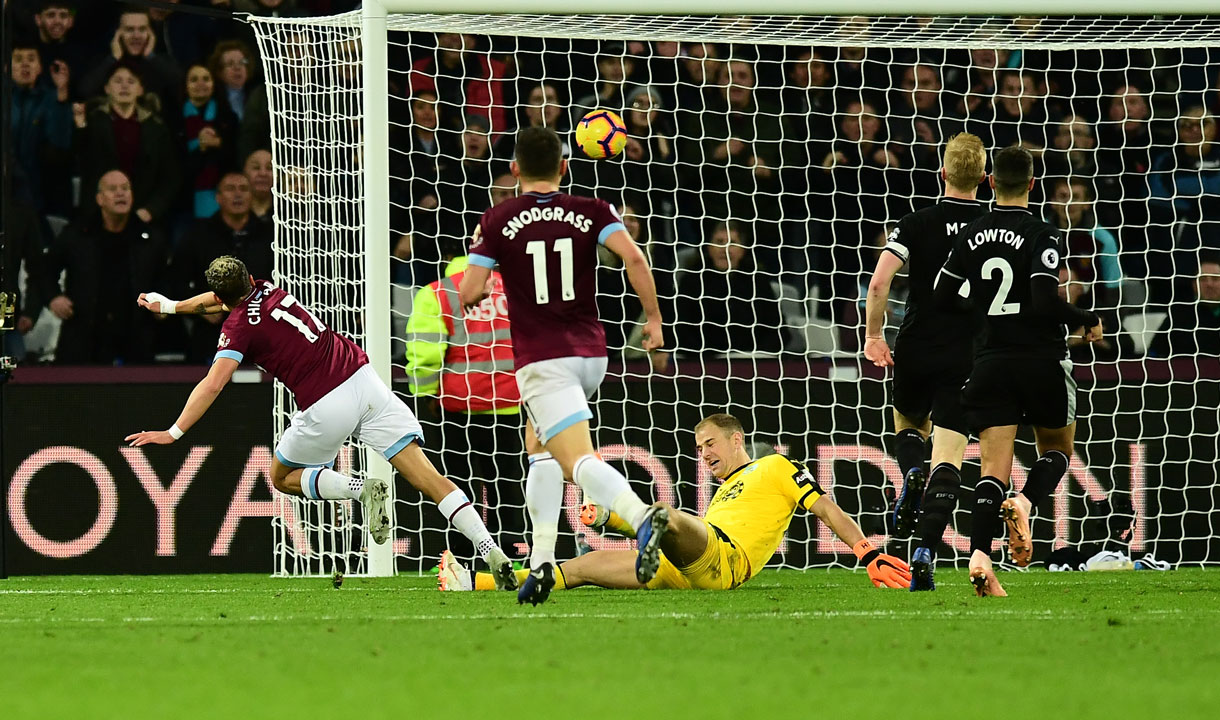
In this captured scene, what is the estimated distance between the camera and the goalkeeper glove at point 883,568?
6949mm

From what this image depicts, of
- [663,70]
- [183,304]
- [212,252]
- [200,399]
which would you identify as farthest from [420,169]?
[200,399]

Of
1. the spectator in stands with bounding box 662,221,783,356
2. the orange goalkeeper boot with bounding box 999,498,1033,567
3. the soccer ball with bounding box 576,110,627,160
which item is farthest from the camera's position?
the spectator in stands with bounding box 662,221,783,356

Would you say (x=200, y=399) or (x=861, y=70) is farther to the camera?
(x=861, y=70)

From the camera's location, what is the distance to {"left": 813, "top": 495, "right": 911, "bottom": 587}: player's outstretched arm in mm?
6954

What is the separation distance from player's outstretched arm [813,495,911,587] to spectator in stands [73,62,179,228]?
5106 millimetres

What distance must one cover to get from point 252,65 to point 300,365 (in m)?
4.12

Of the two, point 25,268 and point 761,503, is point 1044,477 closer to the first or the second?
point 761,503

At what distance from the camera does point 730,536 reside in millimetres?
6898

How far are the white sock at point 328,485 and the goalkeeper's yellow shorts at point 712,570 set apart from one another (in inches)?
62.1

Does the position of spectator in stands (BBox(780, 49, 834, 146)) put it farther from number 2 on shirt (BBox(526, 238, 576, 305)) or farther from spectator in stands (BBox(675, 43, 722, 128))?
number 2 on shirt (BBox(526, 238, 576, 305))

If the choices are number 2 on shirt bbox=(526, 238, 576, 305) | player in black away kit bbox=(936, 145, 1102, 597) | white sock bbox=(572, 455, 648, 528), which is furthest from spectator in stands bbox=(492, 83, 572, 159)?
white sock bbox=(572, 455, 648, 528)

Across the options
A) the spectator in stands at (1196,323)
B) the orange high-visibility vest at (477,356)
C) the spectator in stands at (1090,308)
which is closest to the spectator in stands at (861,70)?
the spectator in stands at (1090,308)

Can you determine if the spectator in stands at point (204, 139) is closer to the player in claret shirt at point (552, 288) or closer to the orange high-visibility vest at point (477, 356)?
the orange high-visibility vest at point (477, 356)

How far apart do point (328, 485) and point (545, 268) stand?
2.35 m
